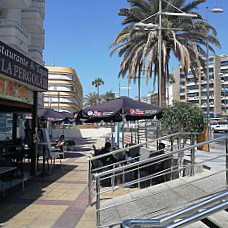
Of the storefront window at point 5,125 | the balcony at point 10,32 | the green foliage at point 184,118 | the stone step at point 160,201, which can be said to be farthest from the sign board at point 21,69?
the storefront window at point 5,125

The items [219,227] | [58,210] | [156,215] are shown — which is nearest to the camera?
[219,227]

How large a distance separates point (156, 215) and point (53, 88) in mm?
59307

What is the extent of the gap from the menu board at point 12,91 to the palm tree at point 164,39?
372 inches

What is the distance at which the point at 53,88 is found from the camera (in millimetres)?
61062

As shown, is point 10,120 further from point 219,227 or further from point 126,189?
point 219,227

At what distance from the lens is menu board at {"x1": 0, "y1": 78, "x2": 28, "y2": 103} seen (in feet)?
21.7

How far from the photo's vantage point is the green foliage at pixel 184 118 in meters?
7.40

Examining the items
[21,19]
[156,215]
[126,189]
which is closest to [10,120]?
[21,19]

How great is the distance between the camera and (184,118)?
295 inches

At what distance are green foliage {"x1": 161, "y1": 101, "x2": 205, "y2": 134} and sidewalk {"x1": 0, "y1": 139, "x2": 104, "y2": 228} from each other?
10.8 feet

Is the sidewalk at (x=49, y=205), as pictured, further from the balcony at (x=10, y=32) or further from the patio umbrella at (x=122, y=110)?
the balcony at (x=10, y=32)

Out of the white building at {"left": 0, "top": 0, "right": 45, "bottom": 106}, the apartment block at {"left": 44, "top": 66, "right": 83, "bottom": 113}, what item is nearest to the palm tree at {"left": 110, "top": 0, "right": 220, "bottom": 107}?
the white building at {"left": 0, "top": 0, "right": 45, "bottom": 106}

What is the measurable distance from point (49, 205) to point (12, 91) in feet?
11.6

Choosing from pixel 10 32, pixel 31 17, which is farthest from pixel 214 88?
pixel 10 32
